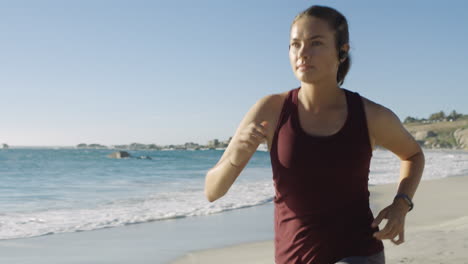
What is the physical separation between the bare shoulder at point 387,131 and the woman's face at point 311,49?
9.7 inches

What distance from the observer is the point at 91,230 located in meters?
9.42

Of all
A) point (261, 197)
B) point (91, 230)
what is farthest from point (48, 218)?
point (261, 197)

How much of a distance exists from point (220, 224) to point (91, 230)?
2347 mm

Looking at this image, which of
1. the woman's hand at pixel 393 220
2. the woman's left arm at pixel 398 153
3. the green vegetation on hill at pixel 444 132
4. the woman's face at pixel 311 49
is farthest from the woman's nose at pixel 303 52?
the green vegetation on hill at pixel 444 132

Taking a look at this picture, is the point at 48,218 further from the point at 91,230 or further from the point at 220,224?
the point at 220,224

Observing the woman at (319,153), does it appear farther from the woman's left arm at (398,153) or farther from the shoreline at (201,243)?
the shoreline at (201,243)

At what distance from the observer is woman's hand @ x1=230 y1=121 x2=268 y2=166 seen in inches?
74.9

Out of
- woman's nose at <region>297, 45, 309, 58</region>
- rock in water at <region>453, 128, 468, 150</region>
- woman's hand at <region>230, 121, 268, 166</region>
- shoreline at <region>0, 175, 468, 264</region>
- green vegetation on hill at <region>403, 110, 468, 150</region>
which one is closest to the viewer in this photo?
woman's hand at <region>230, 121, 268, 166</region>

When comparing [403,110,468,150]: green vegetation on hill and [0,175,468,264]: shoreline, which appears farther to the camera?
[403,110,468,150]: green vegetation on hill

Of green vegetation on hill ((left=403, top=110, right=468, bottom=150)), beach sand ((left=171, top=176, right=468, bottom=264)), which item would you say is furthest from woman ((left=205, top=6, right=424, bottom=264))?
green vegetation on hill ((left=403, top=110, right=468, bottom=150))

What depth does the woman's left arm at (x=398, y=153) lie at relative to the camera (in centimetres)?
210

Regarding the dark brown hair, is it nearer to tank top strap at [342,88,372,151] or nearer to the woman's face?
the woman's face

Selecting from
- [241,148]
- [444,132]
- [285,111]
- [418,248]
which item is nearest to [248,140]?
[241,148]

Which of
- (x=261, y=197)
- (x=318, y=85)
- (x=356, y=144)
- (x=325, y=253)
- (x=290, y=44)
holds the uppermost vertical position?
(x=290, y=44)
